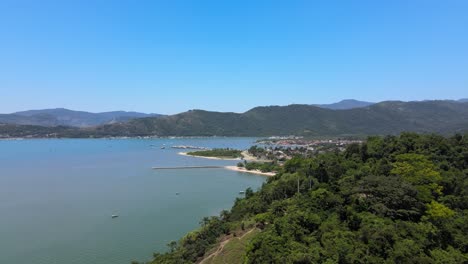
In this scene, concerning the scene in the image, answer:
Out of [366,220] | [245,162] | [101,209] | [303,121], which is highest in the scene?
[303,121]

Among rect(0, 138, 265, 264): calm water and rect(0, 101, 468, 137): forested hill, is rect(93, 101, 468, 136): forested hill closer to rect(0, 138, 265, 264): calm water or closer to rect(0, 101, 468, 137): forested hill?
rect(0, 101, 468, 137): forested hill

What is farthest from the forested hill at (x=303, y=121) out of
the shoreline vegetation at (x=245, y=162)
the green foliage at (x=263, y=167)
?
the green foliage at (x=263, y=167)

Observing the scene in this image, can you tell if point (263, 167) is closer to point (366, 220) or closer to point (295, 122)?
point (366, 220)

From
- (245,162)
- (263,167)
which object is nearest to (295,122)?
(245,162)

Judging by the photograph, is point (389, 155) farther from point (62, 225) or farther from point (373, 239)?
point (62, 225)

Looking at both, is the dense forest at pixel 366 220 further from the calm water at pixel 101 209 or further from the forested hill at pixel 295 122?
the forested hill at pixel 295 122
